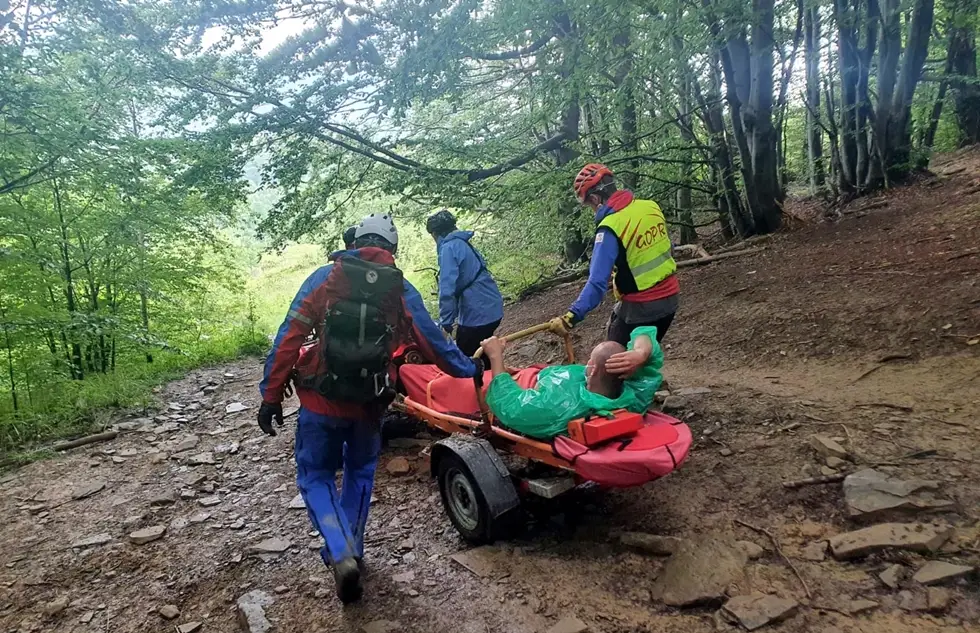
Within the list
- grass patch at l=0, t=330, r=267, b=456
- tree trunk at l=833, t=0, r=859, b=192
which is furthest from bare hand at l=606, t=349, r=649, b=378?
tree trunk at l=833, t=0, r=859, b=192

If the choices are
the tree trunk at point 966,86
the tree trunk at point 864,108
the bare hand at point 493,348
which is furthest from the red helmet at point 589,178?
the tree trunk at point 966,86

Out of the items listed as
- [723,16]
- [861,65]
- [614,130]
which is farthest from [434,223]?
[861,65]

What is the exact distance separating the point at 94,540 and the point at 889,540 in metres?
5.30

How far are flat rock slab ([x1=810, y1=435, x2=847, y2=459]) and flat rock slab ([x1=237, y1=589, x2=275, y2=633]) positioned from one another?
354 cm

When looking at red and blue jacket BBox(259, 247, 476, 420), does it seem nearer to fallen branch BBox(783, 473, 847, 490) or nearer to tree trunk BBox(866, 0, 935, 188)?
fallen branch BBox(783, 473, 847, 490)

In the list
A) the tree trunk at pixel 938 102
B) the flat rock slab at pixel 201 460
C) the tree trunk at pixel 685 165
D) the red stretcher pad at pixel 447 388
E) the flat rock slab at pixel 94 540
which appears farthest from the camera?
the tree trunk at pixel 938 102

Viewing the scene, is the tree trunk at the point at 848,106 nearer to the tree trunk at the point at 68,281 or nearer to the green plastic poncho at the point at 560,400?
the green plastic poncho at the point at 560,400

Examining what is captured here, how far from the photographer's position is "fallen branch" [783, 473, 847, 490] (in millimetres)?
3361

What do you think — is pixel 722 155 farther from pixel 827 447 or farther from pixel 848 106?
pixel 827 447

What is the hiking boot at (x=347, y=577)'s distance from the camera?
9.84 ft

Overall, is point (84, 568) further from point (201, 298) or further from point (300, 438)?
point (201, 298)

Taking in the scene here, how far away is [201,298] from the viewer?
12.0 metres

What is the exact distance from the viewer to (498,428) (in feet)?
12.3

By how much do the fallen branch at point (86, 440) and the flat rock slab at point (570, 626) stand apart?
247 inches
